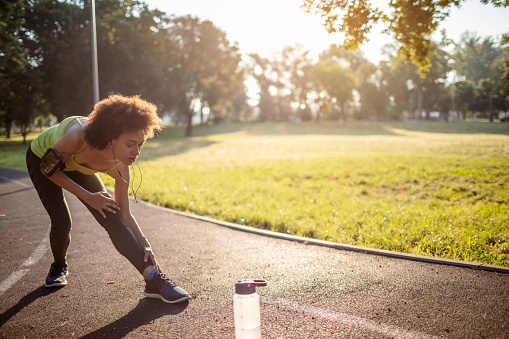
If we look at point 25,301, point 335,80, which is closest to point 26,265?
point 25,301

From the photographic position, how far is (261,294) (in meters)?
3.46

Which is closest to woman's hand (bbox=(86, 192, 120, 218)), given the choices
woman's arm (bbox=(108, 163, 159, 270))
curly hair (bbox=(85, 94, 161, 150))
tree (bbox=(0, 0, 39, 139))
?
woman's arm (bbox=(108, 163, 159, 270))

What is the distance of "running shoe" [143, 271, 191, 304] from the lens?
127 inches

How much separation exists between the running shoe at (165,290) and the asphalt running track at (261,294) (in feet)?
0.27

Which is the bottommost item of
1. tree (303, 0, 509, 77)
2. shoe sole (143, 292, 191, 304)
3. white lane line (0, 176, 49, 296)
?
white lane line (0, 176, 49, 296)

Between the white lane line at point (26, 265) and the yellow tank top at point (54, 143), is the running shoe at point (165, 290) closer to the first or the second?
the yellow tank top at point (54, 143)

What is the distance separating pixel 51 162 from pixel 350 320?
113 inches

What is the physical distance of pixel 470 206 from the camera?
704cm

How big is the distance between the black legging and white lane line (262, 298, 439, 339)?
1333 mm

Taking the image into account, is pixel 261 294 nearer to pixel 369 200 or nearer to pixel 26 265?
pixel 26 265

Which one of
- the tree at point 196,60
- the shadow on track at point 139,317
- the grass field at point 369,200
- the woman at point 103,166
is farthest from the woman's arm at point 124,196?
the tree at point 196,60

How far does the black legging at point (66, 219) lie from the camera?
3.17 m

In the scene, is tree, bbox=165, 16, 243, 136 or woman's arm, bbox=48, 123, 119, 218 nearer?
woman's arm, bbox=48, 123, 119, 218

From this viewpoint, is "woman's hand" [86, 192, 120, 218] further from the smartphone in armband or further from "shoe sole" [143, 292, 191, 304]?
"shoe sole" [143, 292, 191, 304]
